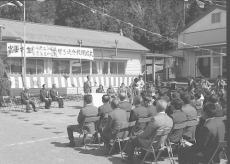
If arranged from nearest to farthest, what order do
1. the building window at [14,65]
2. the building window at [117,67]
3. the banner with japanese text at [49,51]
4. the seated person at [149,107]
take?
the seated person at [149,107]
the banner with japanese text at [49,51]
the building window at [14,65]
the building window at [117,67]

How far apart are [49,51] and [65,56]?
121 centimetres

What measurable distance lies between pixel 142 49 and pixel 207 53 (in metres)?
6.22

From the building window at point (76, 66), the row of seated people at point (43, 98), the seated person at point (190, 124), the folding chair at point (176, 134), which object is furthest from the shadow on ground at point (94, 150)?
the building window at point (76, 66)

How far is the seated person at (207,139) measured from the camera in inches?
202

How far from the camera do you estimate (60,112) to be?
585 inches

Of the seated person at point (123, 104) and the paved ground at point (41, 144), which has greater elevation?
the seated person at point (123, 104)

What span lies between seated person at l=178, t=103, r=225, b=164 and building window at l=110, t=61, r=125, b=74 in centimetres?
2043

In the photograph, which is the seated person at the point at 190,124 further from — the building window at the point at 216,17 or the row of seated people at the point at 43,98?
the building window at the point at 216,17

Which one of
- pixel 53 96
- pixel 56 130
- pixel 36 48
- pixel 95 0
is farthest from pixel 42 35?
pixel 95 0

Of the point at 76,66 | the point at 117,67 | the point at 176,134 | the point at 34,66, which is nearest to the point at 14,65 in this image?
the point at 34,66

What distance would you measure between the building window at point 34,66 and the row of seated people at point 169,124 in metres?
13.3

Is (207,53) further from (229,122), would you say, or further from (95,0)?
(229,122)

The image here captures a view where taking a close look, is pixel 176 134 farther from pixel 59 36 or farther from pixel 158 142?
pixel 59 36

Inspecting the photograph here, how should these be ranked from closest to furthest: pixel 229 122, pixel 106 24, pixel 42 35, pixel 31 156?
pixel 229 122, pixel 31 156, pixel 42 35, pixel 106 24
